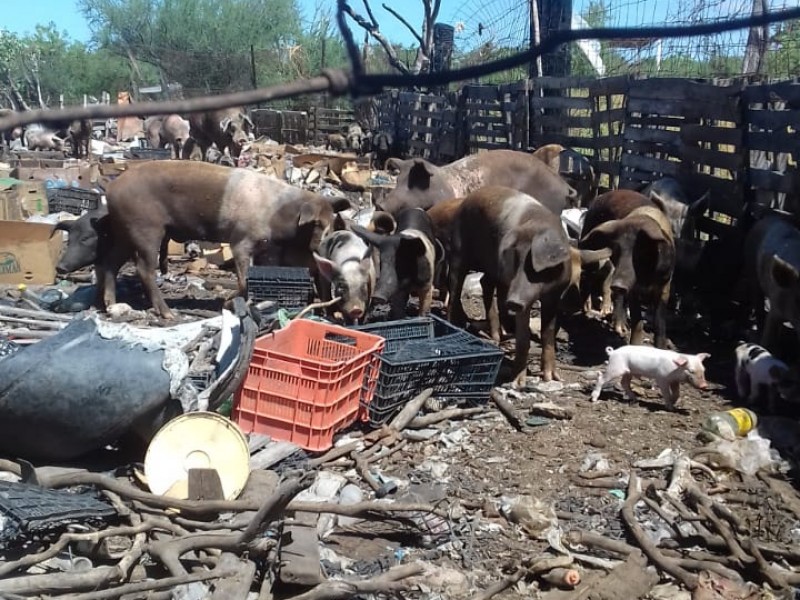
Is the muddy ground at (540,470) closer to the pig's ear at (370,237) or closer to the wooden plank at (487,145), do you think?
the pig's ear at (370,237)

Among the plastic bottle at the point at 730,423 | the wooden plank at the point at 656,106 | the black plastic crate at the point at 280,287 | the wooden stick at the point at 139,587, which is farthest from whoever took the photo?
the wooden plank at the point at 656,106

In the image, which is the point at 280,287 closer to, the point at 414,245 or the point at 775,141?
the point at 414,245

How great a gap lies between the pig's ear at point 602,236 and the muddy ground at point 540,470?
0.87 m

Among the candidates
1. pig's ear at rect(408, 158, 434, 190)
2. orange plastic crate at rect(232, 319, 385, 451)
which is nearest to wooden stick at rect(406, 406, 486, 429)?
orange plastic crate at rect(232, 319, 385, 451)

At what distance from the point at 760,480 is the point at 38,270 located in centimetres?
682

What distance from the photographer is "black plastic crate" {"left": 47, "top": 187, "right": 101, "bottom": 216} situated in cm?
1152

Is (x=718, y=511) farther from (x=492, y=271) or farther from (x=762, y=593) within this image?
(x=492, y=271)

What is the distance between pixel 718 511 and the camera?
4.35 metres

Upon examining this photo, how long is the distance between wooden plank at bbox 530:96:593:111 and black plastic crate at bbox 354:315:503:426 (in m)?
5.01

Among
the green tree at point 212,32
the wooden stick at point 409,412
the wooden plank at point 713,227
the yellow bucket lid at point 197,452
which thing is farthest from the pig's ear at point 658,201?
the green tree at point 212,32

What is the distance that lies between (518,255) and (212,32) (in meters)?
24.9

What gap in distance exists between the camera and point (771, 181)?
23.7 feet

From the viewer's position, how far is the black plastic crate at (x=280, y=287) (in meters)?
6.97

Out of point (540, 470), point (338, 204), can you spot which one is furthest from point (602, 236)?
point (338, 204)
